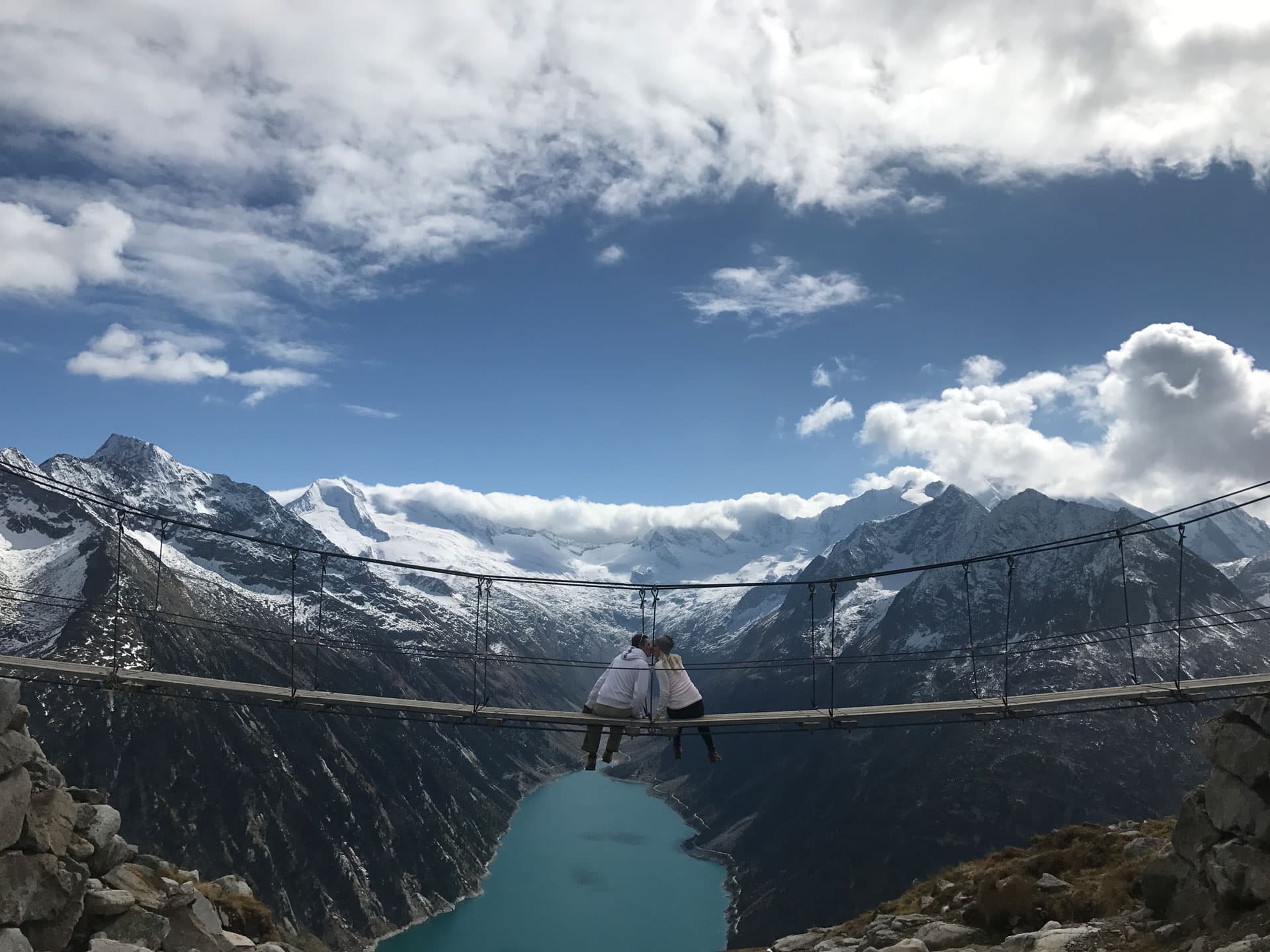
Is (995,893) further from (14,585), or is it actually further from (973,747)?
(14,585)

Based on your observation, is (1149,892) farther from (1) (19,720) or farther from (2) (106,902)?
(1) (19,720)

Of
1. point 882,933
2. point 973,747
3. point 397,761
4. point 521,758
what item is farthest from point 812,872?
point 882,933

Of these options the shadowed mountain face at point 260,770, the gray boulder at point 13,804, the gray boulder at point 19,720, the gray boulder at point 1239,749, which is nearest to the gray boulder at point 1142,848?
the gray boulder at point 1239,749

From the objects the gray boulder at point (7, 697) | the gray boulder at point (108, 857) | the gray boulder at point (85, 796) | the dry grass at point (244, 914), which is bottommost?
the dry grass at point (244, 914)

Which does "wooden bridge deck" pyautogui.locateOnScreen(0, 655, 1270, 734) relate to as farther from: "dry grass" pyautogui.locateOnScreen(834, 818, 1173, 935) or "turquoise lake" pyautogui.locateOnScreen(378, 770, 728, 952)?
"turquoise lake" pyautogui.locateOnScreen(378, 770, 728, 952)

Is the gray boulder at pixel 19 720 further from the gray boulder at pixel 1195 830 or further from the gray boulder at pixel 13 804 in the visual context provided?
the gray boulder at pixel 1195 830

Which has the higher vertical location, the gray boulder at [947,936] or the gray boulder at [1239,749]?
the gray boulder at [1239,749]

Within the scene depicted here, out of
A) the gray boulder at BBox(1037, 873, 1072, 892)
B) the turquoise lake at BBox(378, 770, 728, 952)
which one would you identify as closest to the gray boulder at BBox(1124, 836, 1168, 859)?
the gray boulder at BBox(1037, 873, 1072, 892)
